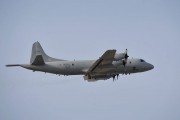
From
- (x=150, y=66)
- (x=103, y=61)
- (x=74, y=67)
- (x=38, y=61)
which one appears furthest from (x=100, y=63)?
(x=150, y=66)

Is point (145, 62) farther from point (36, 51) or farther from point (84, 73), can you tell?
point (36, 51)

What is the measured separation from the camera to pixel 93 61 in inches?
1871

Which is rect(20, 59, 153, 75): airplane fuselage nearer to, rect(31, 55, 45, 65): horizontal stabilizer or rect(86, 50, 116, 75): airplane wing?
rect(31, 55, 45, 65): horizontal stabilizer

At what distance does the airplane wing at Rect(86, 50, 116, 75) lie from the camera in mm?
43275

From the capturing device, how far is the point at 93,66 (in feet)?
147

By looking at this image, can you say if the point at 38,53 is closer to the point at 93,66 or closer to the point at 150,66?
the point at 93,66

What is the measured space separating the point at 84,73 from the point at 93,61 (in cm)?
206

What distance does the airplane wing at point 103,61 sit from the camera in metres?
43.3

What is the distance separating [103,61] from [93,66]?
1402 millimetres

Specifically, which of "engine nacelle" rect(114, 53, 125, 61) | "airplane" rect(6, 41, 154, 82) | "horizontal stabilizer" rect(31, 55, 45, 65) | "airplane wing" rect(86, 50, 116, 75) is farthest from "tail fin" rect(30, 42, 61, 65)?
"engine nacelle" rect(114, 53, 125, 61)

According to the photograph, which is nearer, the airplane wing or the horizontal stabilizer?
the airplane wing

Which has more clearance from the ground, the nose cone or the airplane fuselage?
the nose cone

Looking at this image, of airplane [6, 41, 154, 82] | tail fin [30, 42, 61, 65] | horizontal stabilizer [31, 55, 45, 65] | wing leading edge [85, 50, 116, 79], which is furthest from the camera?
tail fin [30, 42, 61, 65]

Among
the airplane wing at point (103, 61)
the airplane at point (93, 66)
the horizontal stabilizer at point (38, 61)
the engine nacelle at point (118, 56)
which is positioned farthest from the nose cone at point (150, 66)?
the horizontal stabilizer at point (38, 61)
